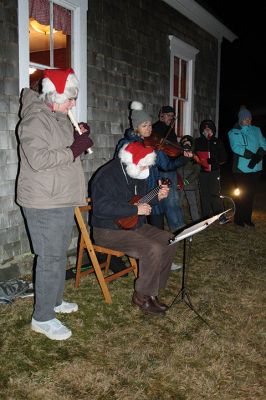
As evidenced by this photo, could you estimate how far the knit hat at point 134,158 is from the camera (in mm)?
3920

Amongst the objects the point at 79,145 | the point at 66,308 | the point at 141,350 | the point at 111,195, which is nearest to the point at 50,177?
the point at 79,145

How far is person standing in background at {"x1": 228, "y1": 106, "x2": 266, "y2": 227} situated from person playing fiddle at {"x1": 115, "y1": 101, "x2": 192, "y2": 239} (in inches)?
88.4

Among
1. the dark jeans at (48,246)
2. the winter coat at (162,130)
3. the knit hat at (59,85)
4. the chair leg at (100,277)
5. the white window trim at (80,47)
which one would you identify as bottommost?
the chair leg at (100,277)

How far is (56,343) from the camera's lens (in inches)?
129

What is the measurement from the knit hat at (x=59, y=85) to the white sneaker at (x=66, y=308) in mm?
1879

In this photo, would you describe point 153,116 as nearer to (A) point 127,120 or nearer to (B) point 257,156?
(A) point 127,120

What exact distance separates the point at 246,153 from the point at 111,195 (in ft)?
13.1

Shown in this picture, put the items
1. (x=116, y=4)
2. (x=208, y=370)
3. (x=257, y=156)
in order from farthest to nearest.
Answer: (x=257, y=156) < (x=116, y=4) < (x=208, y=370)

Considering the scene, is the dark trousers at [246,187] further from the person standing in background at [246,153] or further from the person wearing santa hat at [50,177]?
the person wearing santa hat at [50,177]

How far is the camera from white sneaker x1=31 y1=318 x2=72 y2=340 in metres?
3.30

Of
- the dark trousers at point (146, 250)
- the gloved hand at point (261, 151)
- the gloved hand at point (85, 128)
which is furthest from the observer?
the gloved hand at point (261, 151)

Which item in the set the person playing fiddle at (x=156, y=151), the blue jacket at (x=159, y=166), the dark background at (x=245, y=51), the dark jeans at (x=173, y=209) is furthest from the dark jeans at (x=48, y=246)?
the dark background at (x=245, y=51)

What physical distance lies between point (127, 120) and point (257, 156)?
241 cm

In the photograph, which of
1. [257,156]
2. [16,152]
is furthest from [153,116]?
[16,152]
